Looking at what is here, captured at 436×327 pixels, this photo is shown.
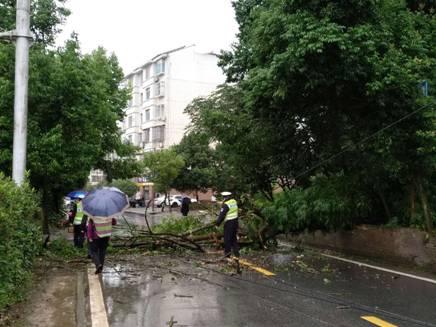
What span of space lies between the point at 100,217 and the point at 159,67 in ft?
198

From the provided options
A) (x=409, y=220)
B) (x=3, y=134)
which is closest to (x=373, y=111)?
(x=409, y=220)

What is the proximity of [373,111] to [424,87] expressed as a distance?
1.13 meters

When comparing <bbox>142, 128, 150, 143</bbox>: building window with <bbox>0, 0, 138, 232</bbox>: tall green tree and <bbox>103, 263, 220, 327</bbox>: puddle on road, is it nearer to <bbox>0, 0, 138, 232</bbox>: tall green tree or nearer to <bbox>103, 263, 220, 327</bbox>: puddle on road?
<bbox>0, 0, 138, 232</bbox>: tall green tree

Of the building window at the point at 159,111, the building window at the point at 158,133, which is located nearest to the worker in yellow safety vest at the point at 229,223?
the building window at the point at 158,133

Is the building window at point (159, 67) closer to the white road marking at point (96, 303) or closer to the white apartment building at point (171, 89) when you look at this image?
the white apartment building at point (171, 89)

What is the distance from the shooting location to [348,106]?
11312mm

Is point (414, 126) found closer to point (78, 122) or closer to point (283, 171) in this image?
point (283, 171)

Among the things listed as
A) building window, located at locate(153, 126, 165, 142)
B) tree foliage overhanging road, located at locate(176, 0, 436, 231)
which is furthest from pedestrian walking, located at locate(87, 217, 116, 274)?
building window, located at locate(153, 126, 165, 142)

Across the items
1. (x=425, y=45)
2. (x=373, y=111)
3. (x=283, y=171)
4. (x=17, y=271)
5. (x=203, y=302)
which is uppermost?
(x=425, y=45)

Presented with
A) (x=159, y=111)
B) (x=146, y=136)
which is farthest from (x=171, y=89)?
(x=146, y=136)

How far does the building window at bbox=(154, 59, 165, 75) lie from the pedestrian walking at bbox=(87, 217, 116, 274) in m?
58.8

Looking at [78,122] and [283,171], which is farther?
[283,171]

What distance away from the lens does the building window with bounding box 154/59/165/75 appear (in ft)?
219

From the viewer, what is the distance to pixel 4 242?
620 centimetres
